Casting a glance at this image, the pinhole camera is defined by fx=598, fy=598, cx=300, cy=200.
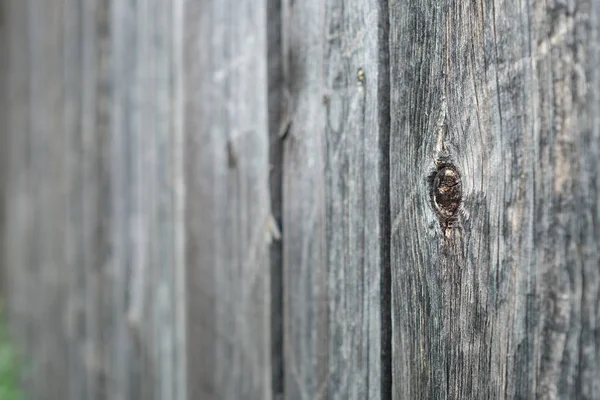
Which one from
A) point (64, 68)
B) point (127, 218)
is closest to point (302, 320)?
point (127, 218)

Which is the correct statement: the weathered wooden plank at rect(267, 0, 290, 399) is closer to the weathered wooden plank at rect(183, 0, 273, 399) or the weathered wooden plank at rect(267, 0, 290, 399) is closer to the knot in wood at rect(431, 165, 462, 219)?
the weathered wooden plank at rect(183, 0, 273, 399)

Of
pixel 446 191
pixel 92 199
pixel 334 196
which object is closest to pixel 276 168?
pixel 334 196

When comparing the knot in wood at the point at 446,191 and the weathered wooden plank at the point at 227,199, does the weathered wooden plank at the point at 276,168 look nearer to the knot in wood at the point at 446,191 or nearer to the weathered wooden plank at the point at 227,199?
the weathered wooden plank at the point at 227,199

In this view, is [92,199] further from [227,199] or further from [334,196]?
[334,196]

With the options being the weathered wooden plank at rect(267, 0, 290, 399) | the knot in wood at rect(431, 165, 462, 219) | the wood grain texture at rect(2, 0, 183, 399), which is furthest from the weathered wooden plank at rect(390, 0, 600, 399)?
the wood grain texture at rect(2, 0, 183, 399)

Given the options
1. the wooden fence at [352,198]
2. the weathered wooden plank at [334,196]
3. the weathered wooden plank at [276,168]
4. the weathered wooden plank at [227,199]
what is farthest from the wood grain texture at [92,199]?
the weathered wooden plank at [334,196]

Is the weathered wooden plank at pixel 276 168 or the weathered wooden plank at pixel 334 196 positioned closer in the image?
the weathered wooden plank at pixel 334 196
